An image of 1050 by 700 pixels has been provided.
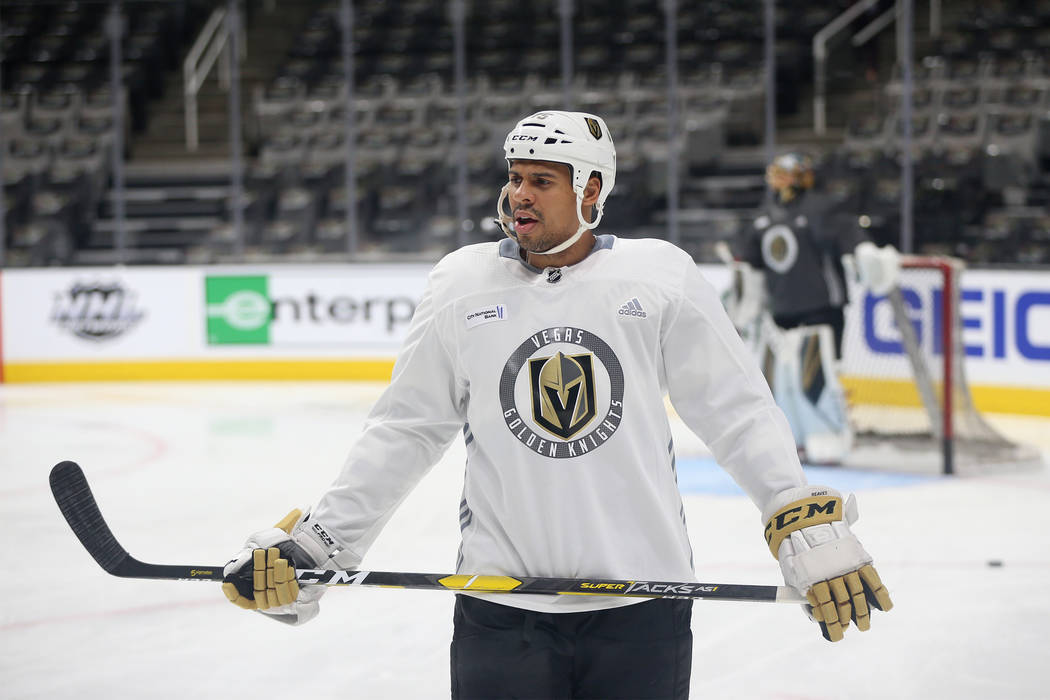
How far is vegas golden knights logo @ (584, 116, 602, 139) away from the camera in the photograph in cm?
191

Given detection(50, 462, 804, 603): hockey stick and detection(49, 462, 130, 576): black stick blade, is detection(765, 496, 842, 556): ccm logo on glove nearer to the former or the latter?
detection(50, 462, 804, 603): hockey stick

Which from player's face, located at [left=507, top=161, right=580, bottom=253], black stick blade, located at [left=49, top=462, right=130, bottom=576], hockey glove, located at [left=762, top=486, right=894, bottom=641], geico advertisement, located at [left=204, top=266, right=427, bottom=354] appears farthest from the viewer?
geico advertisement, located at [left=204, top=266, right=427, bottom=354]

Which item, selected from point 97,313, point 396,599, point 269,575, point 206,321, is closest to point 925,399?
point 396,599

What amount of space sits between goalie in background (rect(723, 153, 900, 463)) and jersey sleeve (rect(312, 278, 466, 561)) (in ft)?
13.5

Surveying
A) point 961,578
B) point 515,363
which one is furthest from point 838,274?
point 515,363

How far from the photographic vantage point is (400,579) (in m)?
1.92

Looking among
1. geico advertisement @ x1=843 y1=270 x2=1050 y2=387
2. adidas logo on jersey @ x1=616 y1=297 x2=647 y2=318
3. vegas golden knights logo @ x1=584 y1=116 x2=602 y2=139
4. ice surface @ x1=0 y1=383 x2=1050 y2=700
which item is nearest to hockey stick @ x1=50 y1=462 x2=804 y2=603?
adidas logo on jersey @ x1=616 y1=297 x2=647 y2=318

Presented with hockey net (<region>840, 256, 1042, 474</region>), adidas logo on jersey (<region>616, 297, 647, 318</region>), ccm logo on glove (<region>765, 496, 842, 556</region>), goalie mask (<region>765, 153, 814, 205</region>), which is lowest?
hockey net (<region>840, 256, 1042, 474</region>)

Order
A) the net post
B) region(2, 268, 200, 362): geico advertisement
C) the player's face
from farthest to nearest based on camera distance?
region(2, 268, 200, 362): geico advertisement, the net post, the player's face

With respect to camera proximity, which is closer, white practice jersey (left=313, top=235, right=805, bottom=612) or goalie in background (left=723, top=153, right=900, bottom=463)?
white practice jersey (left=313, top=235, right=805, bottom=612)

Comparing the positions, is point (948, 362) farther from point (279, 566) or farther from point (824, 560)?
point (279, 566)

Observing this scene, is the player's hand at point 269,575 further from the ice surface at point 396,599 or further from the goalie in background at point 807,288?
the goalie in background at point 807,288

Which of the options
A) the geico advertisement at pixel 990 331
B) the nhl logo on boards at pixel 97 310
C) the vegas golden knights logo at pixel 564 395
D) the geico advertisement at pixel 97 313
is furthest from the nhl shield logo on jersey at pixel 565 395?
the nhl logo on boards at pixel 97 310

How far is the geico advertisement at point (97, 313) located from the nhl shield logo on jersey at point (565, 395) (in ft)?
26.5
